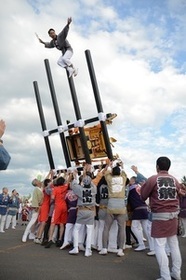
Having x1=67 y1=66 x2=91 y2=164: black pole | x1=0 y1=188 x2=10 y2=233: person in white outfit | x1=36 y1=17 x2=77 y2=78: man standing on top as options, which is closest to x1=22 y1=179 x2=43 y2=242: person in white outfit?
x1=67 y1=66 x2=91 y2=164: black pole

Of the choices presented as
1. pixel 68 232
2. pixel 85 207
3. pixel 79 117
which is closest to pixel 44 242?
pixel 68 232

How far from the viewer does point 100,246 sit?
8.02 m

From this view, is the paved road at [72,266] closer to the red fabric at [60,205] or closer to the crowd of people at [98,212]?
the crowd of people at [98,212]

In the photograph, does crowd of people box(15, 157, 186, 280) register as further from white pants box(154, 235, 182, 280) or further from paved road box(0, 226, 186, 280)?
white pants box(154, 235, 182, 280)

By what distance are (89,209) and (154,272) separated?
234 cm

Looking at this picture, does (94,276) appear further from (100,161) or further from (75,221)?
(100,161)

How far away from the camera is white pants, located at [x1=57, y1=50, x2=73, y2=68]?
11.0 metres

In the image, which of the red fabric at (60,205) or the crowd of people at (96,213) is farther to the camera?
the red fabric at (60,205)

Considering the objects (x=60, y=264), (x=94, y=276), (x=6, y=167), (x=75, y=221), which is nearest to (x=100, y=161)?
(x=75, y=221)

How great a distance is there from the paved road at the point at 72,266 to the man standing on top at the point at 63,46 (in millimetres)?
6208

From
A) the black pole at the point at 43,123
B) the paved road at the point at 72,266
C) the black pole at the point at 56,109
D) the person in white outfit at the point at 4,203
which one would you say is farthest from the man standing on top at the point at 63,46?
the person in white outfit at the point at 4,203

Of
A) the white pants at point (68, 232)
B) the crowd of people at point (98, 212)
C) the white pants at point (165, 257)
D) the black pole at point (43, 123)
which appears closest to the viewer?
the white pants at point (165, 257)

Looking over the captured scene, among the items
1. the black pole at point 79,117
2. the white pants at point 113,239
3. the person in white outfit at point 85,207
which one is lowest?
the white pants at point 113,239

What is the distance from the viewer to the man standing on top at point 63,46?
10.9 metres
